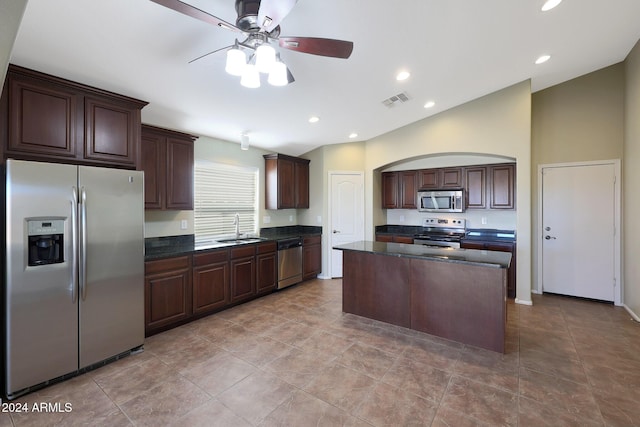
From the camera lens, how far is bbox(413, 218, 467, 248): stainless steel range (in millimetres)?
4969

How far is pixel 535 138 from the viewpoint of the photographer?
4602 millimetres

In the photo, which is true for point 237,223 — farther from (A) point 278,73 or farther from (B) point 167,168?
(A) point 278,73

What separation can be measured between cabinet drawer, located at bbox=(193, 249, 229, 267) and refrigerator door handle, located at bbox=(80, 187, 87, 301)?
115cm

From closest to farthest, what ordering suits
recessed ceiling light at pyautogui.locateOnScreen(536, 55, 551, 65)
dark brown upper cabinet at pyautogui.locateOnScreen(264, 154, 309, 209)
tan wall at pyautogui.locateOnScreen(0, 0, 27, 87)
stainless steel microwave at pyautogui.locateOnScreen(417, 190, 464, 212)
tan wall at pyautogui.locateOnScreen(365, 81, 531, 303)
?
tan wall at pyautogui.locateOnScreen(0, 0, 27, 87) < recessed ceiling light at pyautogui.locateOnScreen(536, 55, 551, 65) < tan wall at pyautogui.locateOnScreen(365, 81, 531, 303) < stainless steel microwave at pyautogui.locateOnScreen(417, 190, 464, 212) < dark brown upper cabinet at pyautogui.locateOnScreen(264, 154, 309, 209)

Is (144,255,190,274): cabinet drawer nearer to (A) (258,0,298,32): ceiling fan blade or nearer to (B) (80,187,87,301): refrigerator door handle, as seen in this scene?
(B) (80,187,87,301): refrigerator door handle

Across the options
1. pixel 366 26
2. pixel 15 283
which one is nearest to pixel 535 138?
pixel 366 26

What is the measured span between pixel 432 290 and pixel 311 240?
269 cm

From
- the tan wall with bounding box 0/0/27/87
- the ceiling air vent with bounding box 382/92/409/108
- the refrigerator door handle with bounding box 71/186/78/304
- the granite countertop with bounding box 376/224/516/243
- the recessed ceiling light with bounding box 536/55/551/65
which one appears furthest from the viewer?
the granite countertop with bounding box 376/224/516/243

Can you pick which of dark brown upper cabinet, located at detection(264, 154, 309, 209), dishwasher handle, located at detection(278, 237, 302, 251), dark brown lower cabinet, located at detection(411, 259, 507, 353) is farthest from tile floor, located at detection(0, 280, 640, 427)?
dark brown upper cabinet, located at detection(264, 154, 309, 209)

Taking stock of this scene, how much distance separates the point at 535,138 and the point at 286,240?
4410mm

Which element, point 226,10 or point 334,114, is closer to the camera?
point 226,10

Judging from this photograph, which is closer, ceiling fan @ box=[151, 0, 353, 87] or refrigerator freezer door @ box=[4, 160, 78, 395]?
ceiling fan @ box=[151, 0, 353, 87]

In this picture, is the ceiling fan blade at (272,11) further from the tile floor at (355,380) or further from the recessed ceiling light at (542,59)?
the recessed ceiling light at (542,59)

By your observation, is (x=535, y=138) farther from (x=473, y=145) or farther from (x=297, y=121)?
(x=297, y=121)
